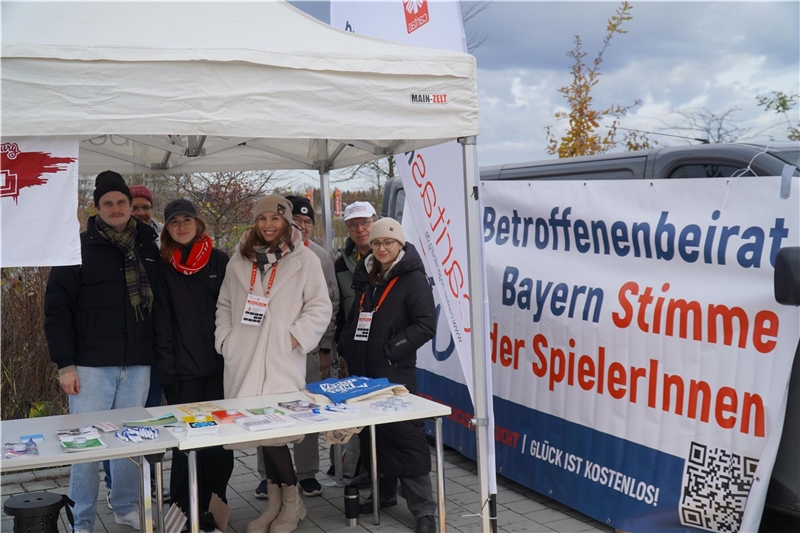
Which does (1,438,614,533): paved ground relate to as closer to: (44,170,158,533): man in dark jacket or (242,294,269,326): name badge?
(44,170,158,533): man in dark jacket

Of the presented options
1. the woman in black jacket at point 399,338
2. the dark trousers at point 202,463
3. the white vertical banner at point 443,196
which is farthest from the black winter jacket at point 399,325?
the dark trousers at point 202,463

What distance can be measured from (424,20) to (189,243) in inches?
72.8

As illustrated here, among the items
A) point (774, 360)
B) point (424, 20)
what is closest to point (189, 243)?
point (424, 20)

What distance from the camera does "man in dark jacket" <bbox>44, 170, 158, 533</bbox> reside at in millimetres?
4125

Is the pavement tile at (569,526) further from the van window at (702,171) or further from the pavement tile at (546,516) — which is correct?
the van window at (702,171)

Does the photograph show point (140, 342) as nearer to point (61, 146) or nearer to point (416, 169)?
point (61, 146)

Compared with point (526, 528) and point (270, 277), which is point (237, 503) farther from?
point (526, 528)

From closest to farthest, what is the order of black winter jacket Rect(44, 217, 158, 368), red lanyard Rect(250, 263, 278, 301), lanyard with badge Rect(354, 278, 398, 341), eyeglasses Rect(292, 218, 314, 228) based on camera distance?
black winter jacket Rect(44, 217, 158, 368)
red lanyard Rect(250, 263, 278, 301)
lanyard with badge Rect(354, 278, 398, 341)
eyeglasses Rect(292, 218, 314, 228)

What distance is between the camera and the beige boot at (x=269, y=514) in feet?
14.6

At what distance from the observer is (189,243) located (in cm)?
446

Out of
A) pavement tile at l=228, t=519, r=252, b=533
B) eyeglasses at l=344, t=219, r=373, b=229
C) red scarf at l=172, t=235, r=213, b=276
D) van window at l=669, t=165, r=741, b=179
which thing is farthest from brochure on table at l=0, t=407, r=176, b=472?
van window at l=669, t=165, r=741, b=179

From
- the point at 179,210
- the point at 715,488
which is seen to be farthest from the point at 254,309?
the point at 715,488

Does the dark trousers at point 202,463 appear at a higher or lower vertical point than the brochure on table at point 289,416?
lower

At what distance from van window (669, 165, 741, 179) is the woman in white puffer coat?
205cm
